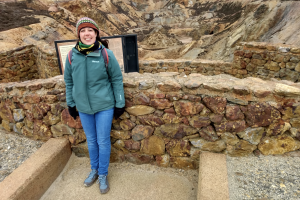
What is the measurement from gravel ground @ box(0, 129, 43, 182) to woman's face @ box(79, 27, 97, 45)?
1.68 metres

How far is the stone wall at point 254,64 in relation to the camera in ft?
15.2

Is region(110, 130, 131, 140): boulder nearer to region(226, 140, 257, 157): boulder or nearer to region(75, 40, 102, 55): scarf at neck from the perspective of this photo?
region(75, 40, 102, 55): scarf at neck

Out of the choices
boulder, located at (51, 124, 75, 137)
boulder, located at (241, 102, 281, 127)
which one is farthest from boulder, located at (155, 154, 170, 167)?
boulder, located at (51, 124, 75, 137)

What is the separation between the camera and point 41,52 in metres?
6.55

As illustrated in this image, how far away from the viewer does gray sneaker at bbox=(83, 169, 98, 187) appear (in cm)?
216

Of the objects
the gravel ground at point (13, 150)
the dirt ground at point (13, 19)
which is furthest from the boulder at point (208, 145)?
the dirt ground at point (13, 19)

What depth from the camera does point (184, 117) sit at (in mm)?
2135

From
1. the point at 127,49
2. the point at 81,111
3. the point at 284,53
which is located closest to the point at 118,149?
the point at 81,111

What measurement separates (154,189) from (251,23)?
8903 mm

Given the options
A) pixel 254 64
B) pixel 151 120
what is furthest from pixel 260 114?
pixel 254 64

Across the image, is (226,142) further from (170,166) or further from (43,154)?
(43,154)

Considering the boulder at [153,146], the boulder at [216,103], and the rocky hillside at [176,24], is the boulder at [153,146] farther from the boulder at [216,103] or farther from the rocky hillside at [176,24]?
the rocky hillside at [176,24]

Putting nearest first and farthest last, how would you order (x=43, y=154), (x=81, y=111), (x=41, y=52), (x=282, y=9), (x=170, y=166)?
(x=81, y=111) < (x=43, y=154) < (x=170, y=166) < (x=41, y=52) < (x=282, y=9)

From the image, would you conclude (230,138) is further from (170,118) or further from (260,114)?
(170,118)
